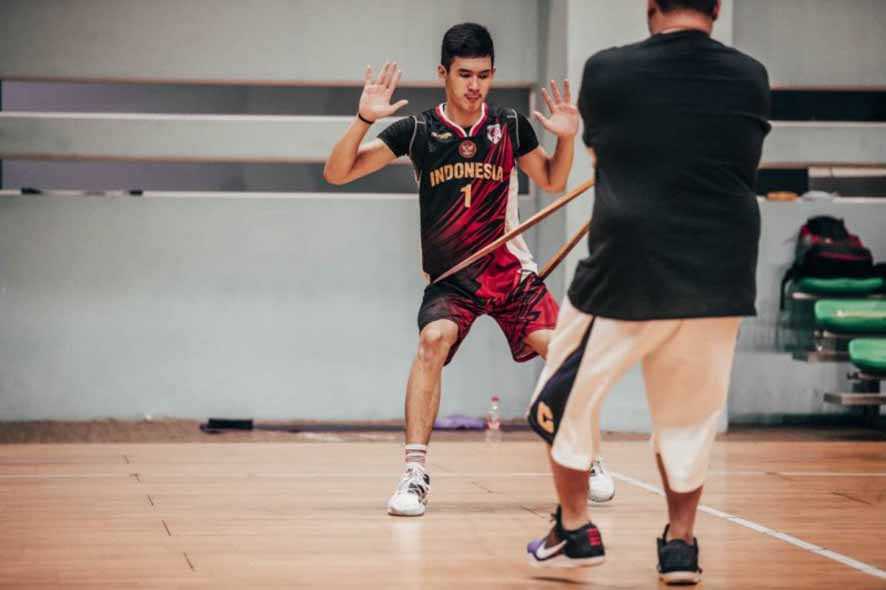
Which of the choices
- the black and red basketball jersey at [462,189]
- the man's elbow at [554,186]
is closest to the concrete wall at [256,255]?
the man's elbow at [554,186]

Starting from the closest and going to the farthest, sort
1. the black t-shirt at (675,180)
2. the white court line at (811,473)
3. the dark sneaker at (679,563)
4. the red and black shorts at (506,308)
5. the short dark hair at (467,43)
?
1. the black t-shirt at (675,180)
2. the dark sneaker at (679,563)
3. the short dark hair at (467,43)
4. the red and black shorts at (506,308)
5. the white court line at (811,473)

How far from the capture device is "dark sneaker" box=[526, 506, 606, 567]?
308 centimetres

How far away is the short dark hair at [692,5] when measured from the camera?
9.57 feet

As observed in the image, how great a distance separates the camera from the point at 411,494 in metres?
4.21

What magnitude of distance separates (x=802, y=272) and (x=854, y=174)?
36.6 inches

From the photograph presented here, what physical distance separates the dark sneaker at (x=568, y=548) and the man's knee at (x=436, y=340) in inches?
53.1

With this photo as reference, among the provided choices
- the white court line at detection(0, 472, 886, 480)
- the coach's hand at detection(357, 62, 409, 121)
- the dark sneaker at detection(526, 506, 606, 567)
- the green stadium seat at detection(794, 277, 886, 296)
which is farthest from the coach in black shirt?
the green stadium seat at detection(794, 277, 886, 296)

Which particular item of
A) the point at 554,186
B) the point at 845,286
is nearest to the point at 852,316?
the point at 845,286

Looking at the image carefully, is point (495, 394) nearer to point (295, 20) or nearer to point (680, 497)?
point (295, 20)

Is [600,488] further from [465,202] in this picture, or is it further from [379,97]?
[379,97]

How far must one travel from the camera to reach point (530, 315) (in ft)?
15.0

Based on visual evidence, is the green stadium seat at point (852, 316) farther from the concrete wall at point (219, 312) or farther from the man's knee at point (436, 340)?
the man's knee at point (436, 340)

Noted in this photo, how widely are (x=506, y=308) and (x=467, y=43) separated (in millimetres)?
944

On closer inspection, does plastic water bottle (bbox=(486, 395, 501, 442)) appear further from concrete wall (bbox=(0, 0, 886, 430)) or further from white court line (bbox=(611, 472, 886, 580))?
white court line (bbox=(611, 472, 886, 580))
